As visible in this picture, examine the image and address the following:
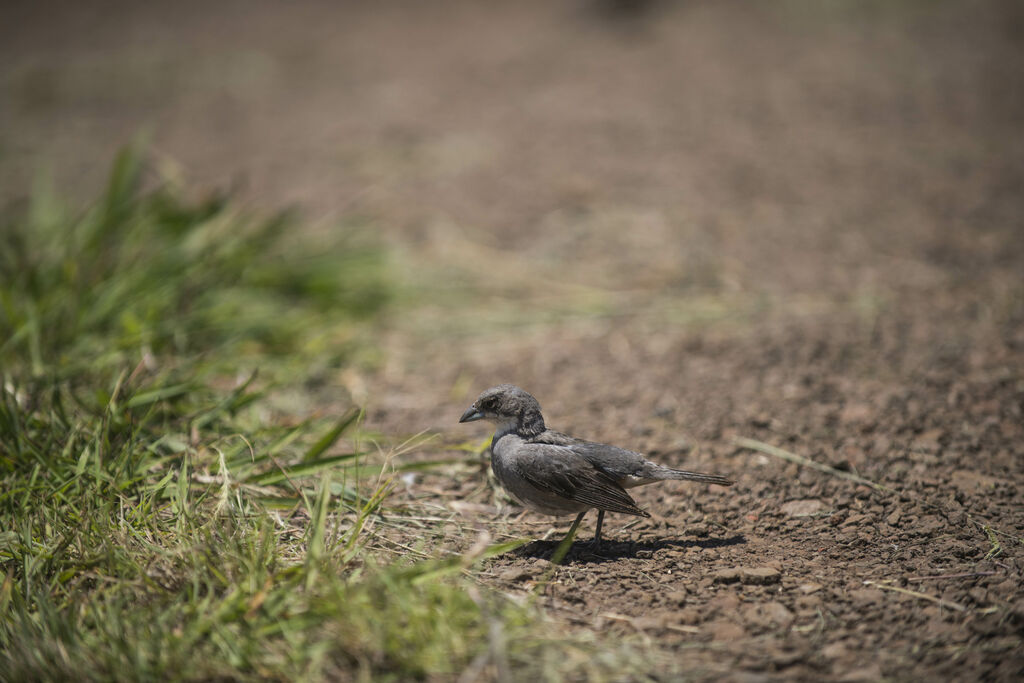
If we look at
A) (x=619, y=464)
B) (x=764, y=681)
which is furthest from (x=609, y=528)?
(x=764, y=681)

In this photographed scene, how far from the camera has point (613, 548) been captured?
10.8ft

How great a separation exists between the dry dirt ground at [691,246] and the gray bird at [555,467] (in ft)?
0.81

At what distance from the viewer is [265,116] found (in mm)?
9938

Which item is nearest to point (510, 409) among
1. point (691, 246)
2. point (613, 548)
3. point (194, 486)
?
point (613, 548)

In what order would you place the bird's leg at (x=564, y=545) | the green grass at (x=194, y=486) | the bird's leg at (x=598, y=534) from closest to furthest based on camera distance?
the green grass at (x=194, y=486) < the bird's leg at (x=564, y=545) < the bird's leg at (x=598, y=534)

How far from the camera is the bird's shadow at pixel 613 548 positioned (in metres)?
3.22

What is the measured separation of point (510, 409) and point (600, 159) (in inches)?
217

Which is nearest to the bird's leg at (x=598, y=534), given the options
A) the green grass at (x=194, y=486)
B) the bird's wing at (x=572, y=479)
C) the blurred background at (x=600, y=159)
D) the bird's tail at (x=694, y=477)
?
the bird's wing at (x=572, y=479)

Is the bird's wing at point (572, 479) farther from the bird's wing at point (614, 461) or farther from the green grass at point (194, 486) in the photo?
the green grass at point (194, 486)

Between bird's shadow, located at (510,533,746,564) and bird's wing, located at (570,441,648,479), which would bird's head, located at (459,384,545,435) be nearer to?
bird's wing, located at (570,441,648,479)

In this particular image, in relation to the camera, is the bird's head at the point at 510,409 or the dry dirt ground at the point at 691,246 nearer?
the dry dirt ground at the point at 691,246

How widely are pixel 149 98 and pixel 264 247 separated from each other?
6.31 m

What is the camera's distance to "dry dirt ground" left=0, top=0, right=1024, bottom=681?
302cm

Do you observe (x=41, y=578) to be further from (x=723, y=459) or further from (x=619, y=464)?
(x=723, y=459)
